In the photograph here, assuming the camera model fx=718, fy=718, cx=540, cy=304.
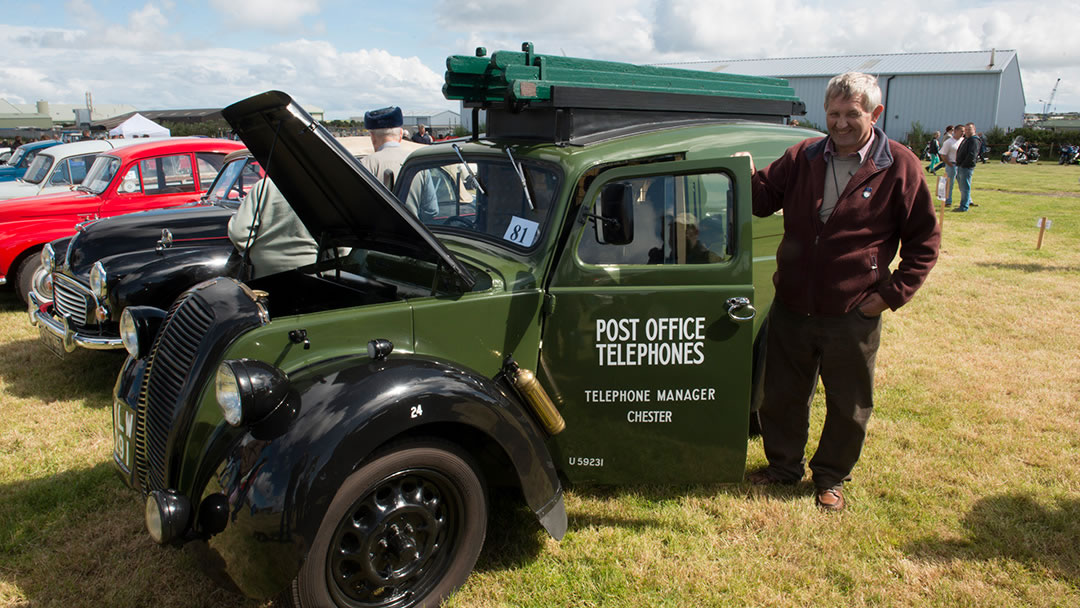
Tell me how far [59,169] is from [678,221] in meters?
10.3

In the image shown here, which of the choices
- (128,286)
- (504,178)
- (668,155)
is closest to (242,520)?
(504,178)

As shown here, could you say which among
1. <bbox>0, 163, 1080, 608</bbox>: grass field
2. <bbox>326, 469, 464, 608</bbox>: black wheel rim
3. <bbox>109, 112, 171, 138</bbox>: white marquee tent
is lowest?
<bbox>0, 163, 1080, 608</bbox>: grass field

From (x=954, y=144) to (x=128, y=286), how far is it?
15250mm

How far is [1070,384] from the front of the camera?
517cm

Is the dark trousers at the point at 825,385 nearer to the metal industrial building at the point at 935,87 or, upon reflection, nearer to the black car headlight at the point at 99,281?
the black car headlight at the point at 99,281

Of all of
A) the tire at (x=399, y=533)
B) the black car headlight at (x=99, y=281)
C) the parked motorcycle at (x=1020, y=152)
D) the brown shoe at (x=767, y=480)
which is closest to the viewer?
the tire at (x=399, y=533)

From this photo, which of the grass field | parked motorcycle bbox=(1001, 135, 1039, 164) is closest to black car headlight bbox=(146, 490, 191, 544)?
the grass field

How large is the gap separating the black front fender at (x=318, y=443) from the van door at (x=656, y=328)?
549mm

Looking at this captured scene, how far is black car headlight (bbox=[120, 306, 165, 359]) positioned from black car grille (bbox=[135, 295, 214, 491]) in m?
0.20

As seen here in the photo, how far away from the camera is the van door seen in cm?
305

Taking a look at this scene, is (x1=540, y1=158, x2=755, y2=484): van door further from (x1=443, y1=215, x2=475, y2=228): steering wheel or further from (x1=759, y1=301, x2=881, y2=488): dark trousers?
(x1=443, y1=215, x2=475, y2=228): steering wheel

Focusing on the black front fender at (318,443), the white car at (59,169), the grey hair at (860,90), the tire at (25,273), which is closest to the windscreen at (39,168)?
the white car at (59,169)

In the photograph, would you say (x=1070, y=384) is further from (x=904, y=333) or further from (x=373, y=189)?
(x=373, y=189)

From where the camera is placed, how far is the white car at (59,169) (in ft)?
32.1
